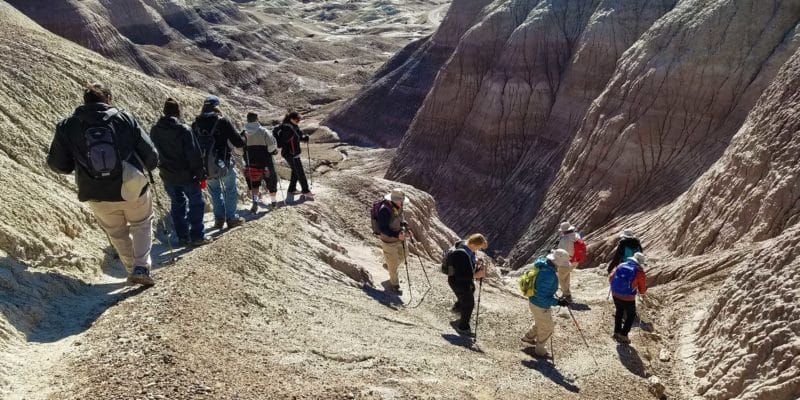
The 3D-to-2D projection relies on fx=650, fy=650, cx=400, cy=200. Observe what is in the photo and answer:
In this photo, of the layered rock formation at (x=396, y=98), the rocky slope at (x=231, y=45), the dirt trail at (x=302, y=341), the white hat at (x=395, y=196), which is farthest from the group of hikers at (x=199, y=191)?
the rocky slope at (x=231, y=45)

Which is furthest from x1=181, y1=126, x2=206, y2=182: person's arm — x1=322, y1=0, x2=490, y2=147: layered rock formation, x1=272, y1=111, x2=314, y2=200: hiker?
x1=322, y1=0, x2=490, y2=147: layered rock formation

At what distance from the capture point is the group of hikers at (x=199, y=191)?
614cm

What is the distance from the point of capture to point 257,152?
10.8m

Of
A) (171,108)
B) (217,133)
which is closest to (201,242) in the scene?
(217,133)

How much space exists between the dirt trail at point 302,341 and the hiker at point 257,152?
748 mm

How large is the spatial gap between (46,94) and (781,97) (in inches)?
511

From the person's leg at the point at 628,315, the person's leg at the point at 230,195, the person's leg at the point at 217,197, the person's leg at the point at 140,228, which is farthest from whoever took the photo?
the person's leg at the point at 230,195

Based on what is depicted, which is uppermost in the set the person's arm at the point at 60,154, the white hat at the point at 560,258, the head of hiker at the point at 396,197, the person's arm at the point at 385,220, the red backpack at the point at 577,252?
the person's arm at the point at 60,154

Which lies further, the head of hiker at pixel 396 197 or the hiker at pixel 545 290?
the head of hiker at pixel 396 197

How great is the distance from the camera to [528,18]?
27438 mm

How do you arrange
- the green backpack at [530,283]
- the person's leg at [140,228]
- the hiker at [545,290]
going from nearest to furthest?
the person's leg at [140,228] → the hiker at [545,290] → the green backpack at [530,283]

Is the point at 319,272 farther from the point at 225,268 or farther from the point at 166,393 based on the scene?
the point at 166,393

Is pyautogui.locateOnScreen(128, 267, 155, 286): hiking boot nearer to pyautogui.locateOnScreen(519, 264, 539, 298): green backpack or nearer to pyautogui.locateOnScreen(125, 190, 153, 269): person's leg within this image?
pyautogui.locateOnScreen(125, 190, 153, 269): person's leg

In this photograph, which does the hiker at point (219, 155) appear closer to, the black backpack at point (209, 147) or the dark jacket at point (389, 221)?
the black backpack at point (209, 147)
